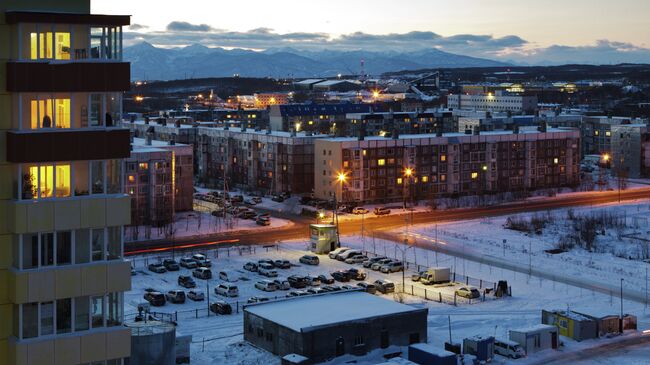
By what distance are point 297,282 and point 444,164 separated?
84.1ft

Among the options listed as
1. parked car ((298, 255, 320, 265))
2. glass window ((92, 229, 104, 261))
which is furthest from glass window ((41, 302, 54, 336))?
parked car ((298, 255, 320, 265))

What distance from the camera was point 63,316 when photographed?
947 centimetres

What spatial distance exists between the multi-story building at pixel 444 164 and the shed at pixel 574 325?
26618 mm

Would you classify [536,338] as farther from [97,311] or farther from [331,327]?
[97,311]

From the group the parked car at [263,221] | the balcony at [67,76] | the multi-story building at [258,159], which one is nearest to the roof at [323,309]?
the balcony at [67,76]

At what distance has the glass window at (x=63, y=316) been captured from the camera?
9.42 meters

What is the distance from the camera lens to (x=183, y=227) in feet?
143

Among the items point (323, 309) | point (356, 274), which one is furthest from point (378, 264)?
point (323, 309)

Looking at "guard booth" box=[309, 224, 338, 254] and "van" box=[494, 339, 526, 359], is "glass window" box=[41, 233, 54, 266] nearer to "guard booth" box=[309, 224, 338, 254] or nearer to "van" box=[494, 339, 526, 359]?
"van" box=[494, 339, 526, 359]

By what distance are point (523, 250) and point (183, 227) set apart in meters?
15.9

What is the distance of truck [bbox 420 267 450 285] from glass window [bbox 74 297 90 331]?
72.0ft

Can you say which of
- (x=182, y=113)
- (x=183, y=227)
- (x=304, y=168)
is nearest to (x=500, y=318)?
(x=183, y=227)

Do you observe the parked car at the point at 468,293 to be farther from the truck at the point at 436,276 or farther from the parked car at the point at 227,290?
the parked car at the point at 227,290

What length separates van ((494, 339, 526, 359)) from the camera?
73.6 ft
